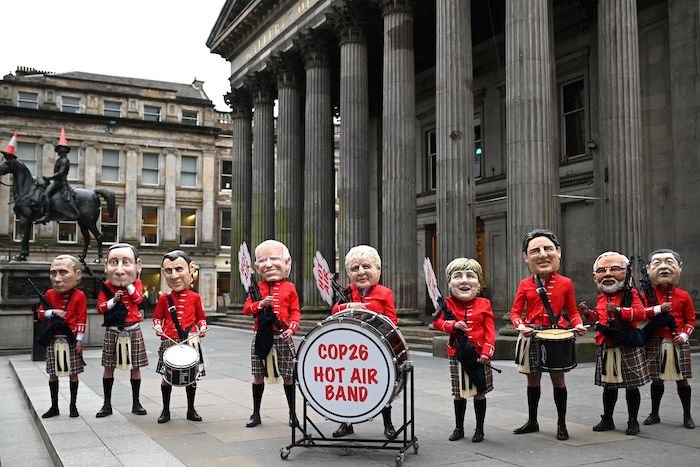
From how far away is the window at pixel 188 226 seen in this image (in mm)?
48188

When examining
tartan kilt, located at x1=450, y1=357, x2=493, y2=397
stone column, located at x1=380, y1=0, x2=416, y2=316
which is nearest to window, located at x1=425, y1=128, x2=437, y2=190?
stone column, located at x1=380, y1=0, x2=416, y2=316

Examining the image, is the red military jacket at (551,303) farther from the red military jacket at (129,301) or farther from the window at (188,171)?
the window at (188,171)

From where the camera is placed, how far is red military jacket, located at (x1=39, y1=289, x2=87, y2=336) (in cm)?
837

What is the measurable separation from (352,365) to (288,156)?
835 inches

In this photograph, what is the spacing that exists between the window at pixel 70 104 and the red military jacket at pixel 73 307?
40573 mm

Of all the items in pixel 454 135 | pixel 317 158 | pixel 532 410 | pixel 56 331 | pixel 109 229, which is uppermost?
pixel 317 158

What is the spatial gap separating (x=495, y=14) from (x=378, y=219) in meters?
10.5

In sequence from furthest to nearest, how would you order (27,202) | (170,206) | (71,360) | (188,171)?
(188,171) → (170,206) → (27,202) → (71,360)

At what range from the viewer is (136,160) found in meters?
46.8

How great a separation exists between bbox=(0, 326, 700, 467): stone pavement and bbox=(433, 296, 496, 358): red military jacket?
968 mm

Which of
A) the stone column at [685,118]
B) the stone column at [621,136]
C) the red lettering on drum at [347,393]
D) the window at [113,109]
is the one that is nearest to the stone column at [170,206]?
the window at [113,109]

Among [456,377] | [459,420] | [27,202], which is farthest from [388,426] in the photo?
[27,202]

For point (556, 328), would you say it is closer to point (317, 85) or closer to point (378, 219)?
point (317, 85)

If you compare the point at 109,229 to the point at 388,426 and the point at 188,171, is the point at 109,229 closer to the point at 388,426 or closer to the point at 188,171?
the point at 188,171
